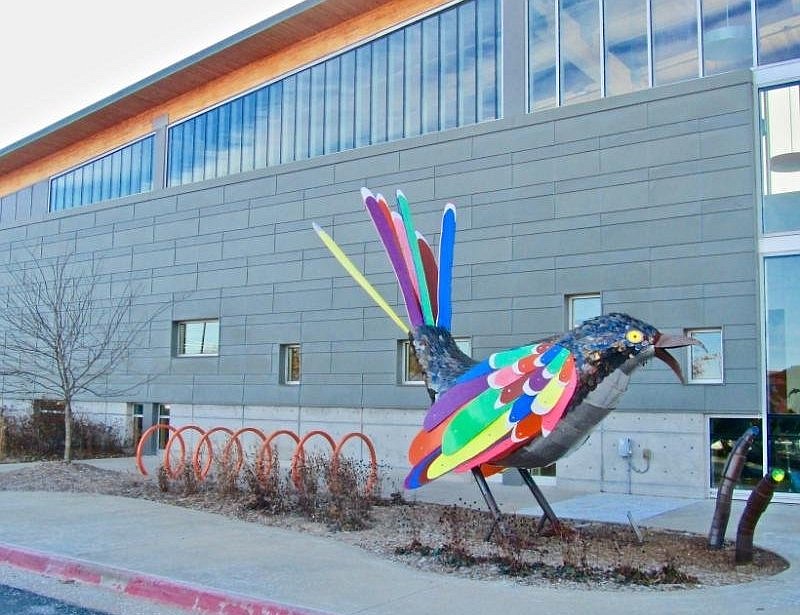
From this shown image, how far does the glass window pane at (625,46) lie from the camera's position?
1491cm

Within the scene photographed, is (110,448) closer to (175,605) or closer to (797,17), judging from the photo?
(175,605)

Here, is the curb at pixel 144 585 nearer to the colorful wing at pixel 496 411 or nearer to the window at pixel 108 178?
the colorful wing at pixel 496 411

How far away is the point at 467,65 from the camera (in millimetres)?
17188

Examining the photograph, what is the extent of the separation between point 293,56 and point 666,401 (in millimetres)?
12534

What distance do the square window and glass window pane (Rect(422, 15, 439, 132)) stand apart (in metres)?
7.23

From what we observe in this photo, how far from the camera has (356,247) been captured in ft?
60.2

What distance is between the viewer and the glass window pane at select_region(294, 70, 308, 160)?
2014 cm

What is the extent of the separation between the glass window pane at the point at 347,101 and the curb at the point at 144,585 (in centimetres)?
1258

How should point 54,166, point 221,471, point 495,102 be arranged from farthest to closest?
1. point 54,166
2. point 495,102
3. point 221,471

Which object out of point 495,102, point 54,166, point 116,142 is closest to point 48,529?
point 495,102

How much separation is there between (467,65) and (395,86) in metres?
1.98

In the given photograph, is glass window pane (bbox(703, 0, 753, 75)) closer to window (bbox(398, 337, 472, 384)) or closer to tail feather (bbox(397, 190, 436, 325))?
tail feather (bbox(397, 190, 436, 325))

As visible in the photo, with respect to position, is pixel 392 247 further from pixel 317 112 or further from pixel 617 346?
pixel 317 112

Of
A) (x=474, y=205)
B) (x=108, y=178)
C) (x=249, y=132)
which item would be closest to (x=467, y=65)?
(x=474, y=205)
